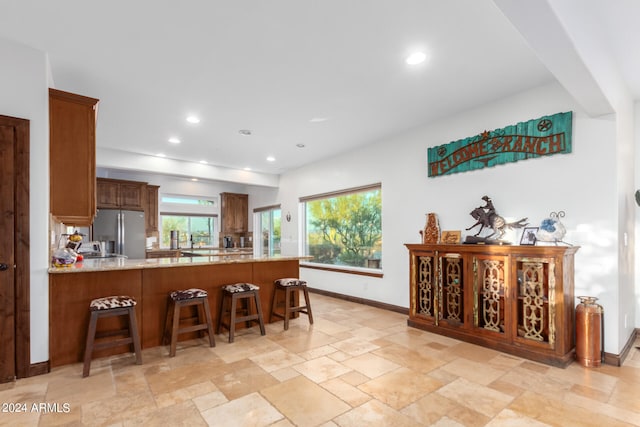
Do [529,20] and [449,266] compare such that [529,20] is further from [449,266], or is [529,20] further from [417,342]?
[417,342]

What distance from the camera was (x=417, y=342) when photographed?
3.53 meters

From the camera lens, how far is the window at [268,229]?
8047 millimetres

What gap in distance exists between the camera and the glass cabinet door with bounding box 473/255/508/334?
10.8 ft

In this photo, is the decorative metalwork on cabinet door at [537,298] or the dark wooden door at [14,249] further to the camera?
the decorative metalwork on cabinet door at [537,298]

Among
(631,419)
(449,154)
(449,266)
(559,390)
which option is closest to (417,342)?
(449,266)

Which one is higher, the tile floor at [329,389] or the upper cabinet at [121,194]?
the upper cabinet at [121,194]

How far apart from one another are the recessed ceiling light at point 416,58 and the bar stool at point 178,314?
296 cm

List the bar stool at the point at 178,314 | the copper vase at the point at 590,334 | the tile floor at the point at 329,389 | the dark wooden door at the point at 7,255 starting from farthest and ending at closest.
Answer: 1. the bar stool at the point at 178,314
2. the copper vase at the point at 590,334
3. the dark wooden door at the point at 7,255
4. the tile floor at the point at 329,389

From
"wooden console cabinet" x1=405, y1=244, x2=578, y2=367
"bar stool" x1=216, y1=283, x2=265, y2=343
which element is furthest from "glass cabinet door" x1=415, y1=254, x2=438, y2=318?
"bar stool" x1=216, y1=283, x2=265, y2=343

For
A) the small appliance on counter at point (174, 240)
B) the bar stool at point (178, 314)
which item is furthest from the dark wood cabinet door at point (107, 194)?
the bar stool at point (178, 314)

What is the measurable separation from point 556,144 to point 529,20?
1.95 meters

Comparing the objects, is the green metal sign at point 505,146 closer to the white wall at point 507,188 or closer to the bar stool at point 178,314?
the white wall at point 507,188

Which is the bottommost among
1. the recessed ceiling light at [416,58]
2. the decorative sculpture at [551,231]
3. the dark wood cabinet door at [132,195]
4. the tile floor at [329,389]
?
the tile floor at [329,389]

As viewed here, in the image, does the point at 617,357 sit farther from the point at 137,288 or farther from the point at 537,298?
the point at 137,288
